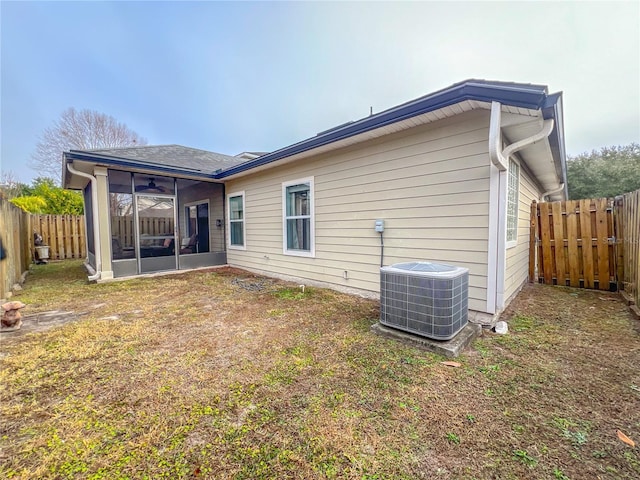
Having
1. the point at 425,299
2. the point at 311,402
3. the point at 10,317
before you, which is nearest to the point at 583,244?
the point at 425,299

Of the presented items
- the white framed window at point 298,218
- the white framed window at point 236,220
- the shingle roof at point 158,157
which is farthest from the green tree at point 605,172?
the shingle roof at point 158,157

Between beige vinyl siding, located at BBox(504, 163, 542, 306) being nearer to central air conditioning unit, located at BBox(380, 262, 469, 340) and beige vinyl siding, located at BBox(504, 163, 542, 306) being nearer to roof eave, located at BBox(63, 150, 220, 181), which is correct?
central air conditioning unit, located at BBox(380, 262, 469, 340)

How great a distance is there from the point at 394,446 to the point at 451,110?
11.5 ft

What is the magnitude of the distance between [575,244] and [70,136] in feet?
72.9

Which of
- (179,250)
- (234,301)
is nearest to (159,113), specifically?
(179,250)

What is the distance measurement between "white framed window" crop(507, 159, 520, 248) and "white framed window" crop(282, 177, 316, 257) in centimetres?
328

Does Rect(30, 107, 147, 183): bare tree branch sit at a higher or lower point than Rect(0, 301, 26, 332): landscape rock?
higher

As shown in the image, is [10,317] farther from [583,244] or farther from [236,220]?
[583,244]

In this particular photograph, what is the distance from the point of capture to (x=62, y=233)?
33.0 feet

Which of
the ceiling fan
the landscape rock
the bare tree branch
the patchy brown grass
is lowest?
the patchy brown grass

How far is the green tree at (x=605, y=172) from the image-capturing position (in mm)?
14281

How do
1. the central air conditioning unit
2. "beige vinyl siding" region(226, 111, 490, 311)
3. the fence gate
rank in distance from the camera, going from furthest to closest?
the fence gate < "beige vinyl siding" region(226, 111, 490, 311) < the central air conditioning unit

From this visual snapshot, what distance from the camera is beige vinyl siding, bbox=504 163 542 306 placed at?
4032mm

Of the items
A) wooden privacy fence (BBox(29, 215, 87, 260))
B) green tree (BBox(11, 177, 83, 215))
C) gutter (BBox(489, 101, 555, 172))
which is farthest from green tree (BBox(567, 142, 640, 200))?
green tree (BBox(11, 177, 83, 215))
